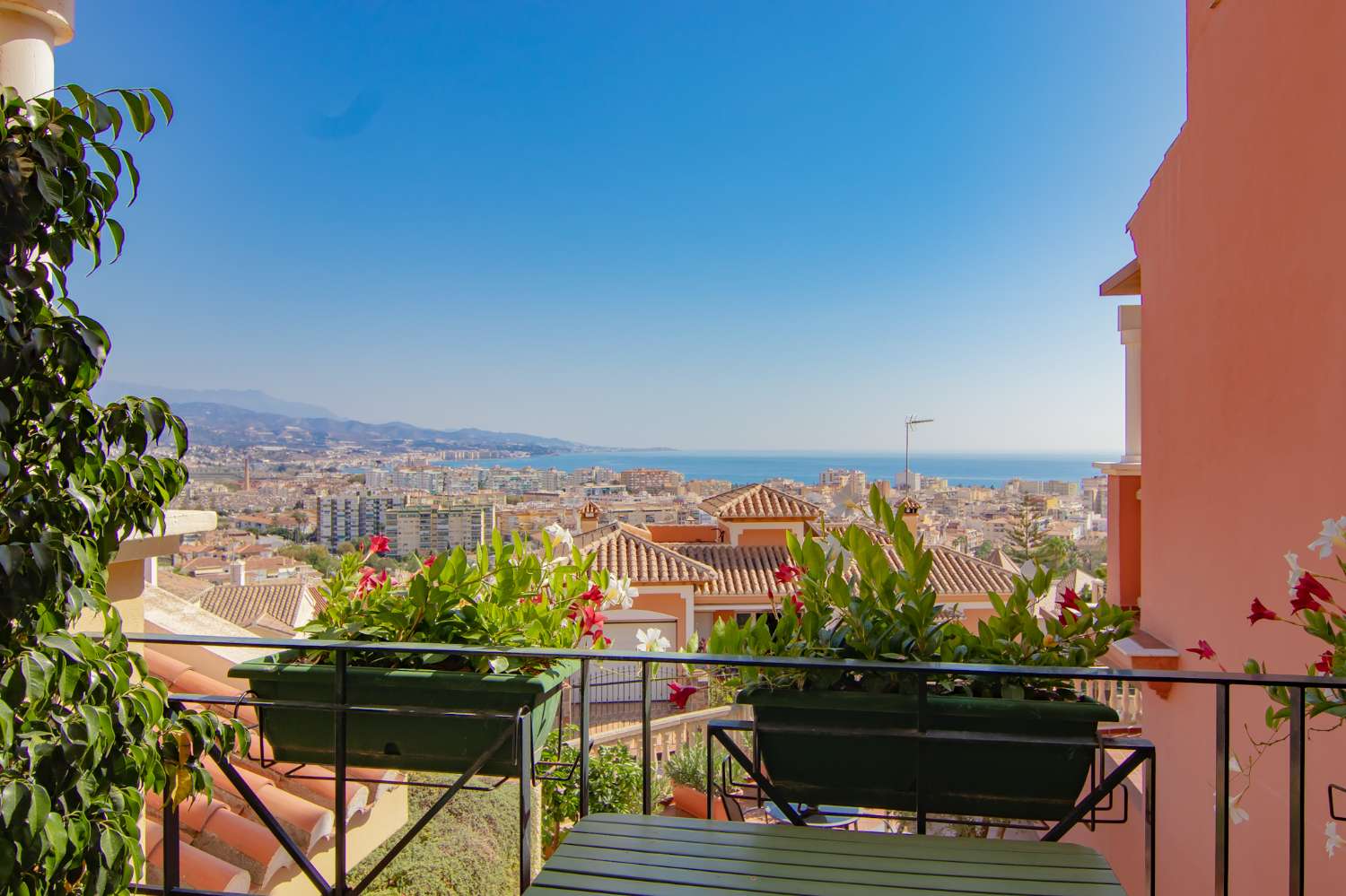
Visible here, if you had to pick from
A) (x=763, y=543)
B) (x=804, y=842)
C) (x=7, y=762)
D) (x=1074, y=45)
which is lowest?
(x=763, y=543)

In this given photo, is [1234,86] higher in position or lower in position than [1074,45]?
lower

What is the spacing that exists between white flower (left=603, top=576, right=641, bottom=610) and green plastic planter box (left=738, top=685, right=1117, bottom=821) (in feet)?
1.78

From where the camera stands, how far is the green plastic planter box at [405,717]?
1.51 metres

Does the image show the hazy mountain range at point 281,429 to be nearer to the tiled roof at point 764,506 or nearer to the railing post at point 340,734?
the railing post at point 340,734

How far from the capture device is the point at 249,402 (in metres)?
37.5

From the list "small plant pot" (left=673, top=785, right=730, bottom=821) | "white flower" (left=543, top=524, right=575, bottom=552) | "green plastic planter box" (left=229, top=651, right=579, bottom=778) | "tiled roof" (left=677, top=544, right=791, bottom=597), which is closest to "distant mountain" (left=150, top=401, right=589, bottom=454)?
"green plastic planter box" (left=229, top=651, right=579, bottom=778)

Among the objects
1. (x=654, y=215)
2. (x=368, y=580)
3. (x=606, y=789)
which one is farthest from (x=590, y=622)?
(x=654, y=215)

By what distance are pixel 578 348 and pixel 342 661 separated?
4397 cm

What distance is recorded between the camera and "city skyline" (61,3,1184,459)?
48.5ft

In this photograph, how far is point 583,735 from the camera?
1544 millimetres

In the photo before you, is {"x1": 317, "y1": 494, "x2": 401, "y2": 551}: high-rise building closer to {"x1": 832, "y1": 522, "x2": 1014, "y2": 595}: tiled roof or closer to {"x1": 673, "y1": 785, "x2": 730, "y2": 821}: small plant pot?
{"x1": 673, "y1": 785, "x2": 730, "y2": 821}: small plant pot

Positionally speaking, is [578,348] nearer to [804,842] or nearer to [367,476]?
[367,476]

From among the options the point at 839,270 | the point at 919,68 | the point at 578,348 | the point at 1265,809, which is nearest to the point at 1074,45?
the point at 919,68

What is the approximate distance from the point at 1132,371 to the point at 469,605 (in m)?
4.77
